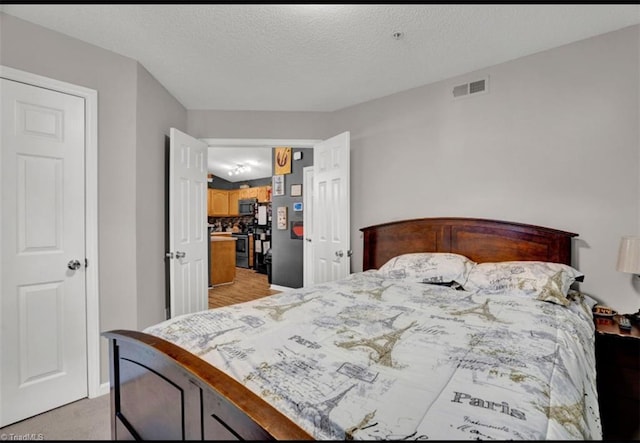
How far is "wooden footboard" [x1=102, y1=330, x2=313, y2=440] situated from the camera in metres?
0.73

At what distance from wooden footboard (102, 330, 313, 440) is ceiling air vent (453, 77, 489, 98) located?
118 inches

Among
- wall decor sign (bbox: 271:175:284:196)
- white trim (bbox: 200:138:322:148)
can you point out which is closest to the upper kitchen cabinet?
wall decor sign (bbox: 271:175:284:196)

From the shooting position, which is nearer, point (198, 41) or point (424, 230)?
point (198, 41)

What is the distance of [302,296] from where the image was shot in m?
1.89

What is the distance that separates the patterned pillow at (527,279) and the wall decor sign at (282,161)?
3.78 m

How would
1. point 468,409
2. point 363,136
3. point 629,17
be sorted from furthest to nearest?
point 363,136 → point 629,17 → point 468,409

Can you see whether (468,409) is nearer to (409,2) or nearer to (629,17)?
(409,2)

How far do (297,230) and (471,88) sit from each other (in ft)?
11.1

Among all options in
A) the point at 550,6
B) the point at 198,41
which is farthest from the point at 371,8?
the point at 198,41

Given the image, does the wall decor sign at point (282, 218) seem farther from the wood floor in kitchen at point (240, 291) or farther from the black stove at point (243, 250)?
the black stove at point (243, 250)

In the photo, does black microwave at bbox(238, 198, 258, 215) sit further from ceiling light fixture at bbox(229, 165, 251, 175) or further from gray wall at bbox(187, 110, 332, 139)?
gray wall at bbox(187, 110, 332, 139)

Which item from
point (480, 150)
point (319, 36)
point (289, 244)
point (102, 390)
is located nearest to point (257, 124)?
point (319, 36)

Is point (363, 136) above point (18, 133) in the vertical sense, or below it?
above

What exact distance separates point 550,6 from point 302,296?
2450mm
